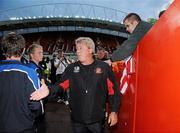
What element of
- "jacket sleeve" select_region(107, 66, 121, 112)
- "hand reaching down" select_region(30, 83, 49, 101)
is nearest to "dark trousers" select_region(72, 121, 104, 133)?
"jacket sleeve" select_region(107, 66, 121, 112)

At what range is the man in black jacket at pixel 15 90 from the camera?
3.48m

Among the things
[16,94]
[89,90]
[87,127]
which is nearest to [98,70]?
[89,90]

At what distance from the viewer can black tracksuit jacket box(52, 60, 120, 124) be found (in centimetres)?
439

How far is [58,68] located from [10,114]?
1059cm

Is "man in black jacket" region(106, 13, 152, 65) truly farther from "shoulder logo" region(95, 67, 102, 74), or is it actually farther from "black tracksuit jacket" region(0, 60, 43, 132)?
"black tracksuit jacket" region(0, 60, 43, 132)

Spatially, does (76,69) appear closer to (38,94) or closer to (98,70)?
(98,70)

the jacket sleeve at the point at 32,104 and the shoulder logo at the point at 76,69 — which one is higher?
the shoulder logo at the point at 76,69

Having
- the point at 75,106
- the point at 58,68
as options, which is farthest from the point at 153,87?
the point at 58,68

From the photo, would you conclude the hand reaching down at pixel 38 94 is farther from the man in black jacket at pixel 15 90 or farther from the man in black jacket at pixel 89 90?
the man in black jacket at pixel 89 90

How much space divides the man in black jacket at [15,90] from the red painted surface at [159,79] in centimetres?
99

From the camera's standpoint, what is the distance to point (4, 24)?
164 feet

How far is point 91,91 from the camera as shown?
4414 millimetres

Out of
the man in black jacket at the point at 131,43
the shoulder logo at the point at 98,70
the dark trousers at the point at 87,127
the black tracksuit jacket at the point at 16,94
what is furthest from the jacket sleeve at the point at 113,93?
the black tracksuit jacket at the point at 16,94

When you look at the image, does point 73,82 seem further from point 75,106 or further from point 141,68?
point 141,68
